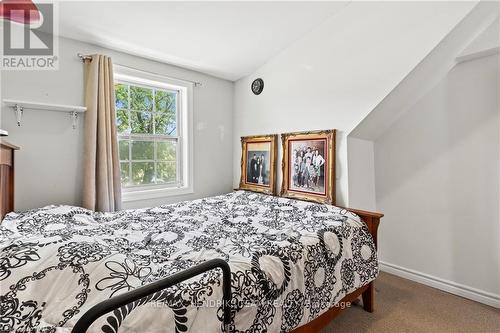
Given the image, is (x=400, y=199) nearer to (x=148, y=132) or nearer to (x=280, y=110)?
(x=280, y=110)

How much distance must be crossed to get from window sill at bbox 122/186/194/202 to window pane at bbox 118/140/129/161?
0.36 metres

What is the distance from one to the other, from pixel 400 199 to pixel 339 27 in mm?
1801

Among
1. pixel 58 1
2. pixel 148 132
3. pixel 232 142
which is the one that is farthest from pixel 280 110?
pixel 58 1

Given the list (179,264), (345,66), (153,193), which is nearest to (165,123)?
(153,193)

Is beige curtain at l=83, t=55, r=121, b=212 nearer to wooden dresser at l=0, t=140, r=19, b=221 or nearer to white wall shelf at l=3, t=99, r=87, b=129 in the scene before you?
white wall shelf at l=3, t=99, r=87, b=129

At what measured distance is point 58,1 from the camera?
1.80m

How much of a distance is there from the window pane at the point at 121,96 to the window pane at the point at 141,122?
0.37ft

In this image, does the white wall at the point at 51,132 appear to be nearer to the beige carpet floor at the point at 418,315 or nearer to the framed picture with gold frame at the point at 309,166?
the framed picture with gold frame at the point at 309,166

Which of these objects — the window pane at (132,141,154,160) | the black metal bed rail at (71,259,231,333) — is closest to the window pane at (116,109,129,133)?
the window pane at (132,141,154,160)

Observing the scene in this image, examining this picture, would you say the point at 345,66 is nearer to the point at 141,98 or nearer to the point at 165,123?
the point at 165,123

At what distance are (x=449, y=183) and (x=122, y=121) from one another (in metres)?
3.24

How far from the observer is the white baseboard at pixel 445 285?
1.98 m
